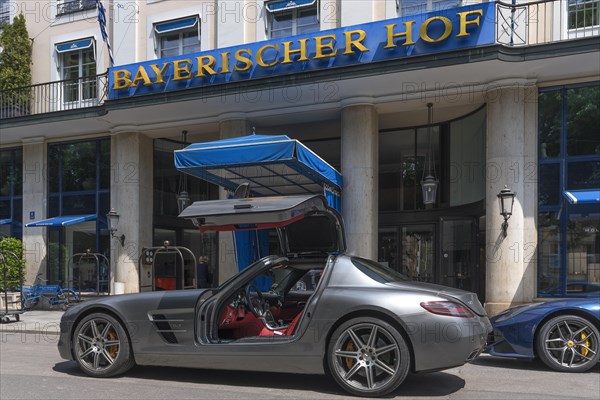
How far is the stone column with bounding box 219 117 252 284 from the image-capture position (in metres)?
13.8

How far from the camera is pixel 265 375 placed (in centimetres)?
625

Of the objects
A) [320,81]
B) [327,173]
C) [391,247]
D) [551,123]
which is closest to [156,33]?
[320,81]

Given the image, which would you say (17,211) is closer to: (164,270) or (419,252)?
(164,270)

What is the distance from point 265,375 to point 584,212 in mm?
8190

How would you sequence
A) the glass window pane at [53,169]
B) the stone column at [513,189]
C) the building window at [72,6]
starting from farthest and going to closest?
the glass window pane at [53,169] → the building window at [72,6] → the stone column at [513,189]

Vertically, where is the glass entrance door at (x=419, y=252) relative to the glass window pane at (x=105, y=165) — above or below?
below

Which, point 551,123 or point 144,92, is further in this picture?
point 144,92

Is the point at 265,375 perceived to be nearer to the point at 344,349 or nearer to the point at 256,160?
the point at 344,349

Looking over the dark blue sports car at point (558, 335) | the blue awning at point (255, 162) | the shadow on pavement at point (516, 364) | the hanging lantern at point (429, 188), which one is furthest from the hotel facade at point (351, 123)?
the dark blue sports car at point (558, 335)

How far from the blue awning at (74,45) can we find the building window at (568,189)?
1274 cm

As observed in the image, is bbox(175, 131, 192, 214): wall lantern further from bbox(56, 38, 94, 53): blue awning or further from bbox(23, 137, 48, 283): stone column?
bbox(23, 137, 48, 283): stone column

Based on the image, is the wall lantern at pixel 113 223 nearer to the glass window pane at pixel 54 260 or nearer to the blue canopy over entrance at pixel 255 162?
the glass window pane at pixel 54 260

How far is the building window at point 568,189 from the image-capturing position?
11.2 metres

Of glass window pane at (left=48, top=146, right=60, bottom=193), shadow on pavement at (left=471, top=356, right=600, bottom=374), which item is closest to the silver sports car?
shadow on pavement at (left=471, top=356, right=600, bottom=374)
